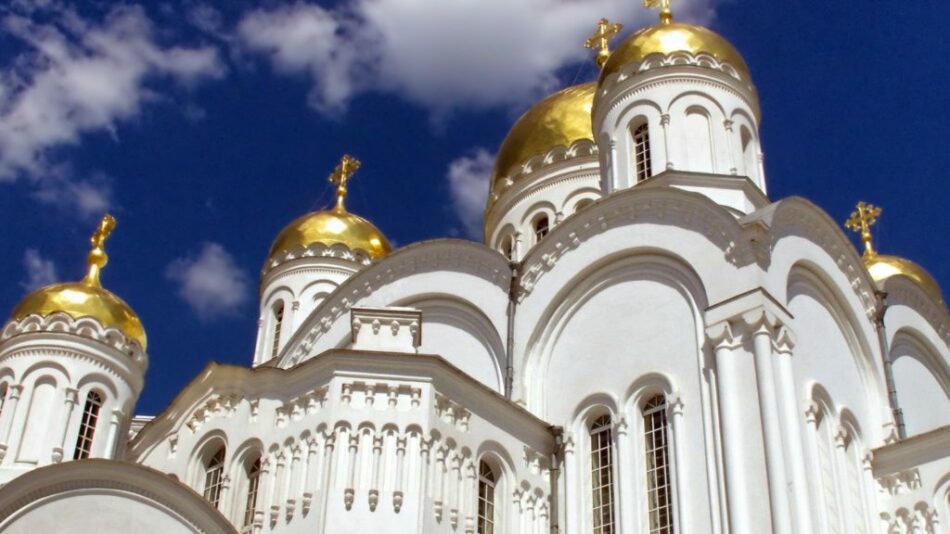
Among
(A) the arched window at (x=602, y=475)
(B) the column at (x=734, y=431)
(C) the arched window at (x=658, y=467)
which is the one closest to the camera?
(B) the column at (x=734, y=431)

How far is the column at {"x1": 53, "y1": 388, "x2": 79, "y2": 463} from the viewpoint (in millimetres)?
19078

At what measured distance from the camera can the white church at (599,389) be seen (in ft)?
42.2

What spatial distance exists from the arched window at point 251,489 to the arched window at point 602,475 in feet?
13.7

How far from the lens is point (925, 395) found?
18422 millimetres

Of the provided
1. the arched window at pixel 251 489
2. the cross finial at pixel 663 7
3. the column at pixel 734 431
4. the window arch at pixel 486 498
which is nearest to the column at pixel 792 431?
the column at pixel 734 431

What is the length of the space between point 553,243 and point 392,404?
13.8ft

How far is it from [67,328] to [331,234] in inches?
251

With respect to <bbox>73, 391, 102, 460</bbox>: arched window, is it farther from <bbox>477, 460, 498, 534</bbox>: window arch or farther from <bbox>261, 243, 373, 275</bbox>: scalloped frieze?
<bbox>477, 460, 498, 534</bbox>: window arch

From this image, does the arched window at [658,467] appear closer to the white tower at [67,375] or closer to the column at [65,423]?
the white tower at [67,375]

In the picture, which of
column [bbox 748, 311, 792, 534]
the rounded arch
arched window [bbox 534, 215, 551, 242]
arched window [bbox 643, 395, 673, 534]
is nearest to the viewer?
column [bbox 748, 311, 792, 534]

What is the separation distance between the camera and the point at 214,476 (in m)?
15.0

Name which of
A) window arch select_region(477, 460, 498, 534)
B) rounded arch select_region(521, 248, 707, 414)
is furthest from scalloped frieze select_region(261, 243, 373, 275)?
window arch select_region(477, 460, 498, 534)

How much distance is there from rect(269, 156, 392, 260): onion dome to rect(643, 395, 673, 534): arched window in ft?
36.1

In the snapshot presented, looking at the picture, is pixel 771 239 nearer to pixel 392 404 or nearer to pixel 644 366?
pixel 644 366
